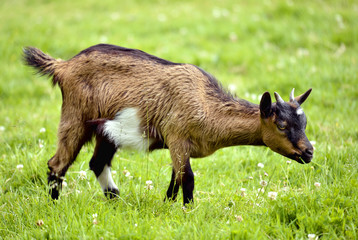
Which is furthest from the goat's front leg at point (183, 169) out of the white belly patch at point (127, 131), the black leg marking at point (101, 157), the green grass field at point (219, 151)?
the black leg marking at point (101, 157)

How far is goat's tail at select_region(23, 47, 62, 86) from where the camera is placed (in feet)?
14.3

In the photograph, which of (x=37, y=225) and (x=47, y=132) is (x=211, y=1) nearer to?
(x=47, y=132)

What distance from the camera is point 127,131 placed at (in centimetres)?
407

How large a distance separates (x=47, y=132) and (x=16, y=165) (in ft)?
3.05

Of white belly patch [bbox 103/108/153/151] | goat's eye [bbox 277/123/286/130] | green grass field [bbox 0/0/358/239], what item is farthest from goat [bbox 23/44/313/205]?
green grass field [bbox 0/0/358/239]

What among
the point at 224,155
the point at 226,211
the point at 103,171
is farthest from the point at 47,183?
the point at 224,155

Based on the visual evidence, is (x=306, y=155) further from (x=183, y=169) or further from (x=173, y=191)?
(x=173, y=191)

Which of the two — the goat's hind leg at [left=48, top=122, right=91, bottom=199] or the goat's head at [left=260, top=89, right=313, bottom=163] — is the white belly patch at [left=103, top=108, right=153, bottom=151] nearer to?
the goat's hind leg at [left=48, top=122, right=91, bottom=199]

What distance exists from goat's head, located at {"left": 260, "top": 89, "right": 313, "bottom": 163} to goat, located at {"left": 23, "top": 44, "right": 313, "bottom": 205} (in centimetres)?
3

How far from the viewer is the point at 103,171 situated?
4457 mm

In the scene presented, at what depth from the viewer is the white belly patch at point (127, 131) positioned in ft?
13.3

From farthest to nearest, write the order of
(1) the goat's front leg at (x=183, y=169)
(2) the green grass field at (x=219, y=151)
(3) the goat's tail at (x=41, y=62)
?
(3) the goat's tail at (x=41, y=62) → (1) the goat's front leg at (x=183, y=169) → (2) the green grass field at (x=219, y=151)

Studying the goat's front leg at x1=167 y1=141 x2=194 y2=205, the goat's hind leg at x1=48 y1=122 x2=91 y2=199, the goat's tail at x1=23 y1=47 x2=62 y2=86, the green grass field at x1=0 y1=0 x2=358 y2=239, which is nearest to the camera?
the green grass field at x1=0 y1=0 x2=358 y2=239

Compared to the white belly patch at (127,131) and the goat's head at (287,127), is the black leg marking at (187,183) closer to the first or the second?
the white belly patch at (127,131)
